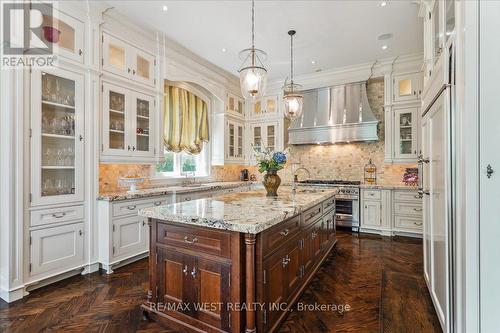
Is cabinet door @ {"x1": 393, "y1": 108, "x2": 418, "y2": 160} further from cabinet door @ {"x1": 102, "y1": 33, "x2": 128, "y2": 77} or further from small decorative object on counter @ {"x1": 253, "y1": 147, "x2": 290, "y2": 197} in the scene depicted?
cabinet door @ {"x1": 102, "y1": 33, "x2": 128, "y2": 77}

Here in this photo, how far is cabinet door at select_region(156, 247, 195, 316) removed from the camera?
185 centimetres

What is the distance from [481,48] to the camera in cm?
136

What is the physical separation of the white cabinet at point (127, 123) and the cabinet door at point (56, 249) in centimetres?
95

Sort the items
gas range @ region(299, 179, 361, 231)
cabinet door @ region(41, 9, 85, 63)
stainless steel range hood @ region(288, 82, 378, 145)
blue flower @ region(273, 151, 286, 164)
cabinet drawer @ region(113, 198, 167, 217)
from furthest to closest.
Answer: stainless steel range hood @ region(288, 82, 378, 145) < gas range @ region(299, 179, 361, 231) < cabinet drawer @ region(113, 198, 167, 217) < blue flower @ region(273, 151, 286, 164) < cabinet door @ region(41, 9, 85, 63)

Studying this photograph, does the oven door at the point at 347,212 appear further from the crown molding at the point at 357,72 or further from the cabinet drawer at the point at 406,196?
the crown molding at the point at 357,72

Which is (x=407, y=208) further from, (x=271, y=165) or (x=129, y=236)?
(x=129, y=236)

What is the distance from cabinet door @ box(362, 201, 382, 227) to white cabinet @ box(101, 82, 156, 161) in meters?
3.92

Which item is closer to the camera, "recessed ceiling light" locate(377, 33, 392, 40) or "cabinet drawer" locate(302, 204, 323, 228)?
"cabinet drawer" locate(302, 204, 323, 228)

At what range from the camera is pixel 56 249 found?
2.69m

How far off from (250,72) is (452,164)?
1897mm

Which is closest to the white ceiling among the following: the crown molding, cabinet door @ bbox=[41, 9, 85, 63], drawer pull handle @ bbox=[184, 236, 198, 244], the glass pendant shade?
the crown molding

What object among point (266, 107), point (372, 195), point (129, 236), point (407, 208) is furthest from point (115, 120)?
point (407, 208)

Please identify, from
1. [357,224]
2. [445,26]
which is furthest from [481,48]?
[357,224]

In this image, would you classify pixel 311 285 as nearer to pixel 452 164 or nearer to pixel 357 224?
pixel 452 164
